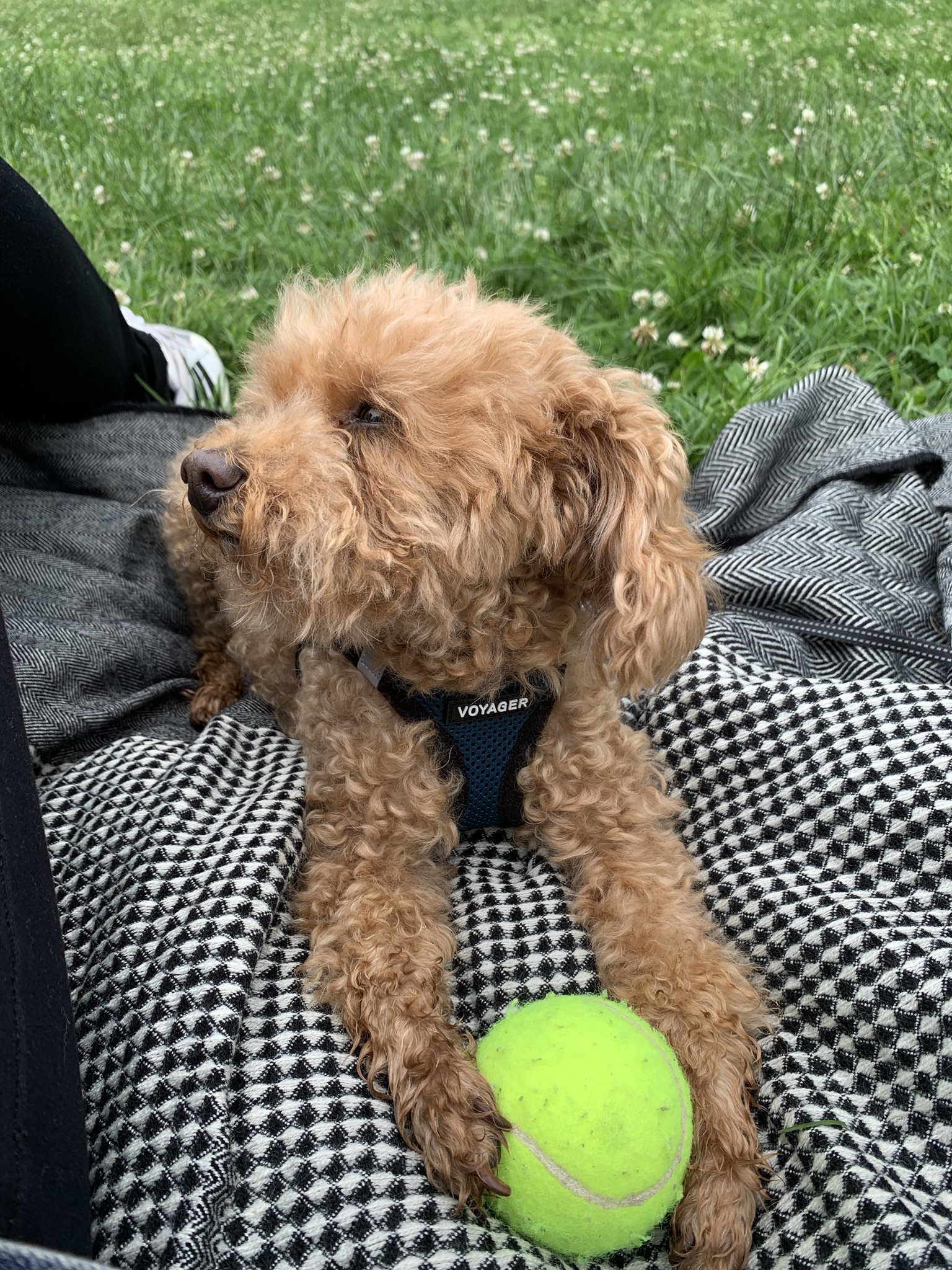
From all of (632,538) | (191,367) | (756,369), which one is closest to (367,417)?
(632,538)

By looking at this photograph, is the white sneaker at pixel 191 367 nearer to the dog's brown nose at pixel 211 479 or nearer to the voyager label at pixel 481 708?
the dog's brown nose at pixel 211 479

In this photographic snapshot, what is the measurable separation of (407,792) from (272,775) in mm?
374

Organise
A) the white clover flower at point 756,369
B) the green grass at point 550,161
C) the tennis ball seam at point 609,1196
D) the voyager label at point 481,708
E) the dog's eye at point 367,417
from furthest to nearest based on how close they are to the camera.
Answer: the green grass at point 550,161 < the white clover flower at point 756,369 < the voyager label at point 481,708 < the dog's eye at point 367,417 < the tennis ball seam at point 609,1196

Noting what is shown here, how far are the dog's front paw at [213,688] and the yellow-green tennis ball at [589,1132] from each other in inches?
45.8

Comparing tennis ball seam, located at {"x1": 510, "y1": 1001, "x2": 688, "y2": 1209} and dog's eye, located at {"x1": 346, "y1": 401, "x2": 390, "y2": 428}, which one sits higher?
dog's eye, located at {"x1": 346, "y1": 401, "x2": 390, "y2": 428}

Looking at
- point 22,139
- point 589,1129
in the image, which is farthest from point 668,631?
point 22,139

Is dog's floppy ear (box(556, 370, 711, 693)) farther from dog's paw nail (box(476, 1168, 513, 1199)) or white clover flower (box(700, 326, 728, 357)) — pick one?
white clover flower (box(700, 326, 728, 357))

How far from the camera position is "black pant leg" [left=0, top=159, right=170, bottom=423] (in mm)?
2082

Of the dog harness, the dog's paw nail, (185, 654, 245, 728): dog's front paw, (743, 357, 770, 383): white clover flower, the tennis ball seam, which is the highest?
(743, 357, 770, 383): white clover flower

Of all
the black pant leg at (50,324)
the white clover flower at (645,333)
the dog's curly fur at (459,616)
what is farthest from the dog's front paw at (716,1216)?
the white clover flower at (645,333)

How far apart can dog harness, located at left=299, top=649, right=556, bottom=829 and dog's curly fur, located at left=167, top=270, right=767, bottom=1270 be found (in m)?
0.03

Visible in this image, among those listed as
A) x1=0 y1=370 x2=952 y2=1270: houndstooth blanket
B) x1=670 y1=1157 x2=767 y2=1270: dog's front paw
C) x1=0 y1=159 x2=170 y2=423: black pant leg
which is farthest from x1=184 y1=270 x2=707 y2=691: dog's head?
x1=0 y1=159 x2=170 y2=423: black pant leg

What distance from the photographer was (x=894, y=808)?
5.11 feet

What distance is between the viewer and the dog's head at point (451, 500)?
1.41m
